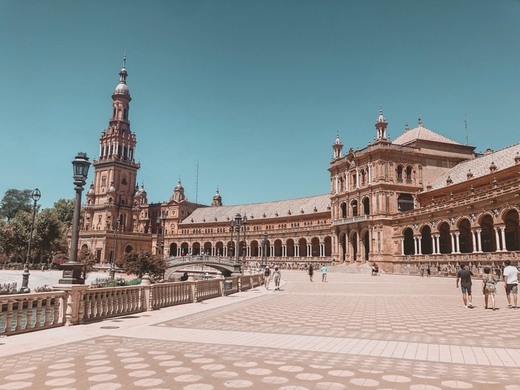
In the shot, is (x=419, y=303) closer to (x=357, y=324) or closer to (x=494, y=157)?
(x=357, y=324)

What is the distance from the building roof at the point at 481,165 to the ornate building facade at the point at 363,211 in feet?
0.93

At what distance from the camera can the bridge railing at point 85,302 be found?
974 cm

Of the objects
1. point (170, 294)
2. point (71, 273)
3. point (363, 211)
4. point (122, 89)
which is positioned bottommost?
point (170, 294)

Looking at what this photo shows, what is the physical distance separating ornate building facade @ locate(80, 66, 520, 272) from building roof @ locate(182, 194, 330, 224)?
335mm

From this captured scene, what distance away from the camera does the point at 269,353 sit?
8.12m


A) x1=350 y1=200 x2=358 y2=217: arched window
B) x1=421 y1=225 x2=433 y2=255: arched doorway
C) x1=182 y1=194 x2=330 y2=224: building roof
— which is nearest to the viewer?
x1=421 y1=225 x2=433 y2=255: arched doorway

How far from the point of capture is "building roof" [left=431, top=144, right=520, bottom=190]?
165ft

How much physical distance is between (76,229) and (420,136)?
65785 mm

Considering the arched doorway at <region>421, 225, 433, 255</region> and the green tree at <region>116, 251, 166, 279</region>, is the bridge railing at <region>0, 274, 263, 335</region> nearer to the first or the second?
the green tree at <region>116, 251, 166, 279</region>

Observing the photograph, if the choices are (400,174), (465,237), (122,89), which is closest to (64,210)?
(122,89)

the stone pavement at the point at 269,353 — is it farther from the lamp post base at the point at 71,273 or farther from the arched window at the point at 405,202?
the arched window at the point at 405,202

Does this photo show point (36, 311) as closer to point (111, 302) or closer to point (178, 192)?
point (111, 302)

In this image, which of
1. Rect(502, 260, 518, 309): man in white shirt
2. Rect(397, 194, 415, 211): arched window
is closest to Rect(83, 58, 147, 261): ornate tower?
Rect(397, 194, 415, 211): arched window

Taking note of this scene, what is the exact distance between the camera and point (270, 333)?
10539 mm
